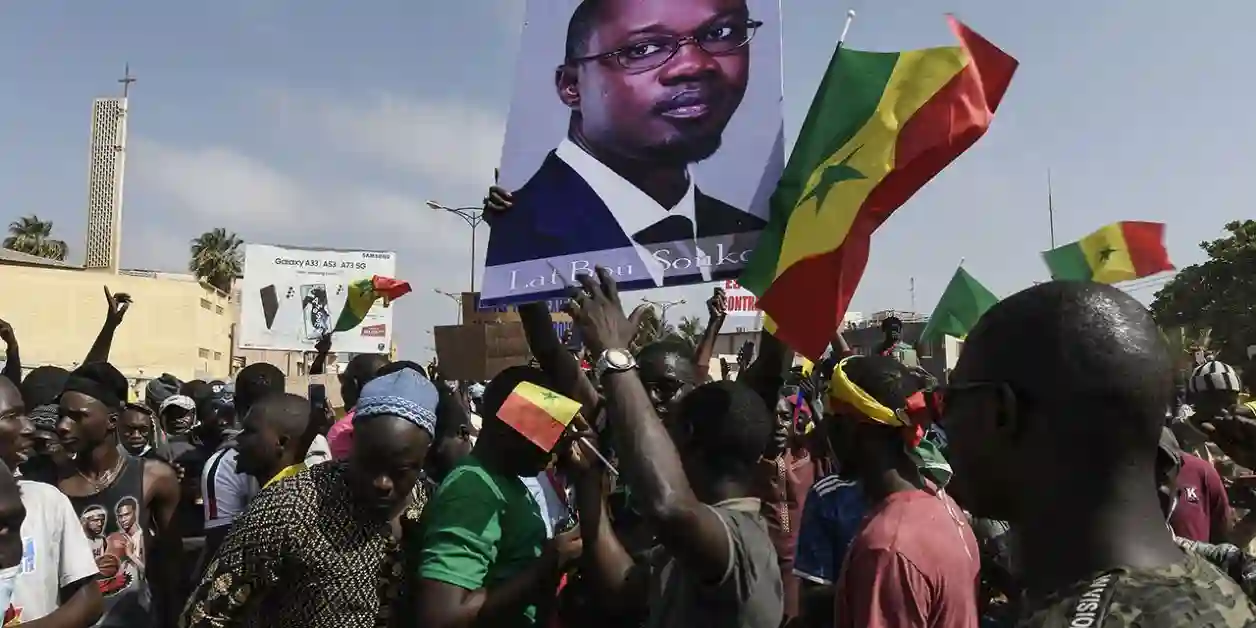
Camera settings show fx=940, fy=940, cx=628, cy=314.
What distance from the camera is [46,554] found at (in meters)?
3.28

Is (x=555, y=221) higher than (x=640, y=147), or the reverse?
(x=640, y=147)

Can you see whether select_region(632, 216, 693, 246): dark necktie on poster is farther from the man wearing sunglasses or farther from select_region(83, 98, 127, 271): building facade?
select_region(83, 98, 127, 271): building facade

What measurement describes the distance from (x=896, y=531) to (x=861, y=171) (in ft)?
4.76

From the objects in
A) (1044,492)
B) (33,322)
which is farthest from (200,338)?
(1044,492)

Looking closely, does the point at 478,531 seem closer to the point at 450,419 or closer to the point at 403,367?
the point at 403,367

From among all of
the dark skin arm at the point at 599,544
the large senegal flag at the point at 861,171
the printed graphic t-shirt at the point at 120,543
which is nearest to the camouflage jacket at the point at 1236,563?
the large senegal flag at the point at 861,171

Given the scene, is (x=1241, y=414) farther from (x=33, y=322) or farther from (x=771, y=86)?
(x=33, y=322)

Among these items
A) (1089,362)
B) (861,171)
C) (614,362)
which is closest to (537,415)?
(614,362)

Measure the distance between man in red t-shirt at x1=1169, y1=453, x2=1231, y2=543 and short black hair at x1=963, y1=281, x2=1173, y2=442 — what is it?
3.79 metres

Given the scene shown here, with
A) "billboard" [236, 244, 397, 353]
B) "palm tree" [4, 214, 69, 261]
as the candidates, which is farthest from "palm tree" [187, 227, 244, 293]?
"billboard" [236, 244, 397, 353]

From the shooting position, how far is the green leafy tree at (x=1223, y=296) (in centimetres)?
3225

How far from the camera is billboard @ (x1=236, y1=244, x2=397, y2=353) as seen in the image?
13125mm

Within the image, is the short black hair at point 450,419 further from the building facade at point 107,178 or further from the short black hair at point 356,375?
the building facade at point 107,178

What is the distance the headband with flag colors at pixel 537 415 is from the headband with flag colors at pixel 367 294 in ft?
17.7
